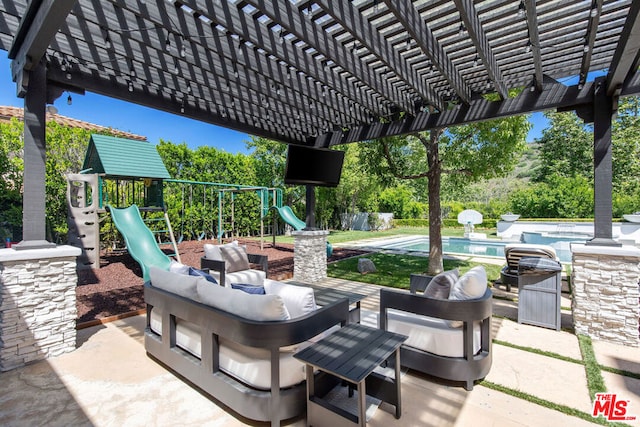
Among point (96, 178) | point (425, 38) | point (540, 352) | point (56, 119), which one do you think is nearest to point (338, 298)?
point (540, 352)

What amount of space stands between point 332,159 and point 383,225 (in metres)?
16.9

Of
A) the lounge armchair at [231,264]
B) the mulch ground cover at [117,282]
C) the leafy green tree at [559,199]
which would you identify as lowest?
the mulch ground cover at [117,282]

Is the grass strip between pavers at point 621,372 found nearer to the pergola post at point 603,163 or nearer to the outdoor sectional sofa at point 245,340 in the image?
the pergola post at point 603,163

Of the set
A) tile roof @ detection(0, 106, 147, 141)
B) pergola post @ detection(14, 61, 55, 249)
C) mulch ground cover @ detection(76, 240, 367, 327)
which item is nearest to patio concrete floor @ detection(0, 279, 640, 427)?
mulch ground cover @ detection(76, 240, 367, 327)

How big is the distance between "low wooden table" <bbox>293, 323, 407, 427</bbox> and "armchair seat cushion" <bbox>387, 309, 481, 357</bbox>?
55 centimetres

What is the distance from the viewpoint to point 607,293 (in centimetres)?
373

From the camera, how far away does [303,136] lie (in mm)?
6863

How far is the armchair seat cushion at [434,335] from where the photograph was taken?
8.95 ft

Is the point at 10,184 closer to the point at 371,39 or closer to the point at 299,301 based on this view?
the point at 299,301

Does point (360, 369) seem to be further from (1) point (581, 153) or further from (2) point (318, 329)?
(1) point (581, 153)

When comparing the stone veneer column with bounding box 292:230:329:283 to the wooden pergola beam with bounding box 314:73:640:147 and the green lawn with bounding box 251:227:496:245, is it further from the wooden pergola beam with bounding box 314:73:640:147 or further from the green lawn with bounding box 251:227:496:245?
the green lawn with bounding box 251:227:496:245

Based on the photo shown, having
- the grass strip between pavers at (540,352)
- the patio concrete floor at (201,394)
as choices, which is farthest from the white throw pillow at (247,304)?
the grass strip between pavers at (540,352)

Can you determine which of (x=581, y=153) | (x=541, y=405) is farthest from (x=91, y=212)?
(x=581, y=153)

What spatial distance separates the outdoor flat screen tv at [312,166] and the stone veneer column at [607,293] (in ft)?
14.1
